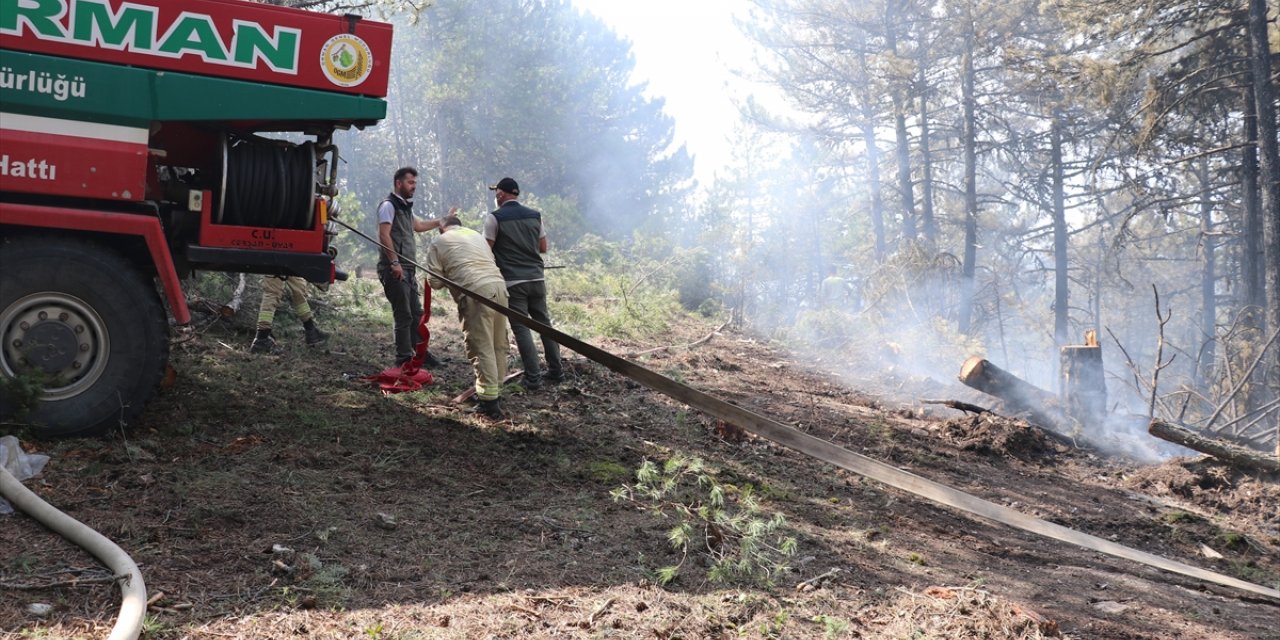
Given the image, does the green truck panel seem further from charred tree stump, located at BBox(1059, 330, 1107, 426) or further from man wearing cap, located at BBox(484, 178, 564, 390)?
charred tree stump, located at BBox(1059, 330, 1107, 426)

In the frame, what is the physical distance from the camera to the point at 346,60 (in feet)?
19.9

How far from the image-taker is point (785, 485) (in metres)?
7.28

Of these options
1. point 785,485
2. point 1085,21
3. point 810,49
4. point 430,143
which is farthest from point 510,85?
point 785,485

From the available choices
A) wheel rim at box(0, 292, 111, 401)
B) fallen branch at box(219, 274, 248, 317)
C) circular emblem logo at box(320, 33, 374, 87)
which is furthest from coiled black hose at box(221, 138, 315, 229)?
fallen branch at box(219, 274, 248, 317)

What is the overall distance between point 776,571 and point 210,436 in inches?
147

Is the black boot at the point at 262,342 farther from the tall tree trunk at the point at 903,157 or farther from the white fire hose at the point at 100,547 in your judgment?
the tall tree trunk at the point at 903,157

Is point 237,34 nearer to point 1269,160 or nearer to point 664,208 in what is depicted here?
point 1269,160

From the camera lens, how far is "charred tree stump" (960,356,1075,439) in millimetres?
12008

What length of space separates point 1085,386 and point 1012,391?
87 centimetres

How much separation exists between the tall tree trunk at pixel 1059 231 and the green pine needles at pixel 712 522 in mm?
22948

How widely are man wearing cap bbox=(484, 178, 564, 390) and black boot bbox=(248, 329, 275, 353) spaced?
2328 millimetres

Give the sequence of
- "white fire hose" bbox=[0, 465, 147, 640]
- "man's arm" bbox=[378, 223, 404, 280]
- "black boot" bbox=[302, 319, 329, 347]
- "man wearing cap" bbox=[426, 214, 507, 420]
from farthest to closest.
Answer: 1. "black boot" bbox=[302, 319, 329, 347]
2. "man's arm" bbox=[378, 223, 404, 280]
3. "man wearing cap" bbox=[426, 214, 507, 420]
4. "white fire hose" bbox=[0, 465, 147, 640]

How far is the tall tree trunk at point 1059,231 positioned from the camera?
27.2 metres

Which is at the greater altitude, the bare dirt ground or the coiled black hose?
the coiled black hose
